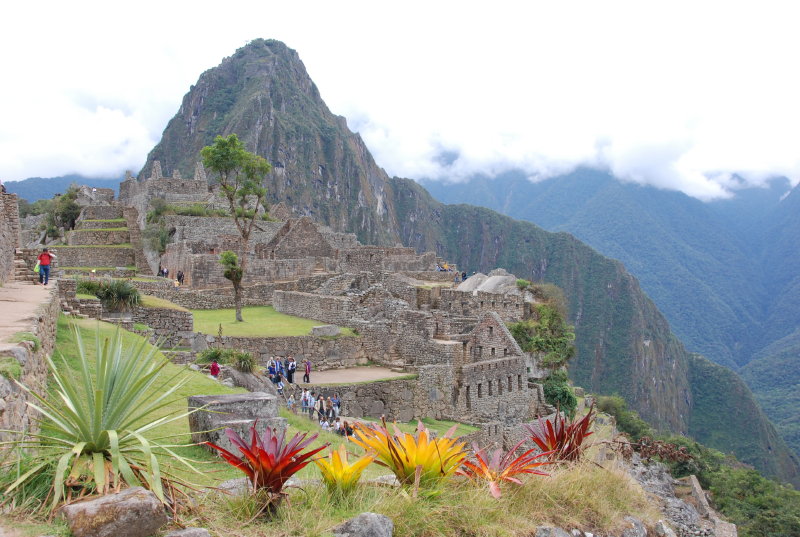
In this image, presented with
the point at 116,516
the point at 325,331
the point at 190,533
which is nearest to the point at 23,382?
the point at 116,516

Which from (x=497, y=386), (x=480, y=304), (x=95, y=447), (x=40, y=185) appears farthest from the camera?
(x=40, y=185)

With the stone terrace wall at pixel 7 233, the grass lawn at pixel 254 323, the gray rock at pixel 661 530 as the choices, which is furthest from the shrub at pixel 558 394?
the stone terrace wall at pixel 7 233

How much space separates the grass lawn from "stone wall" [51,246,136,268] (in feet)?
35.5

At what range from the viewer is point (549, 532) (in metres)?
5.20

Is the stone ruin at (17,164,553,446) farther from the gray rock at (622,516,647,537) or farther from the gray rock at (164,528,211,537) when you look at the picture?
the gray rock at (164,528,211,537)

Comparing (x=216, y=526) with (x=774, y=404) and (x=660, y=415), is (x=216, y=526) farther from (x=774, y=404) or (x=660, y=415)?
(x=660, y=415)

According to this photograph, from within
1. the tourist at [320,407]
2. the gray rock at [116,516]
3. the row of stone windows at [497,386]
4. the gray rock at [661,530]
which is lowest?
the row of stone windows at [497,386]

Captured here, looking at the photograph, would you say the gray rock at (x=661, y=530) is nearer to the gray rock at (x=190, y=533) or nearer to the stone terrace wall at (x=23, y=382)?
the gray rock at (x=190, y=533)

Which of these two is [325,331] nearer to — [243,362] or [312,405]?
[312,405]

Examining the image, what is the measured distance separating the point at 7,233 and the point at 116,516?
14861mm

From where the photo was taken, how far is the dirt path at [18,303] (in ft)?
23.2

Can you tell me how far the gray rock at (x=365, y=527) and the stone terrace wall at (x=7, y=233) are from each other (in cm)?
1163

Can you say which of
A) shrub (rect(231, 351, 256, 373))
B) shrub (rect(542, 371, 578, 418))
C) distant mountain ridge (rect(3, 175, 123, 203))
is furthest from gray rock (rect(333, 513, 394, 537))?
distant mountain ridge (rect(3, 175, 123, 203))

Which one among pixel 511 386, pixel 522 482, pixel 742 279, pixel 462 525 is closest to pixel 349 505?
pixel 462 525
